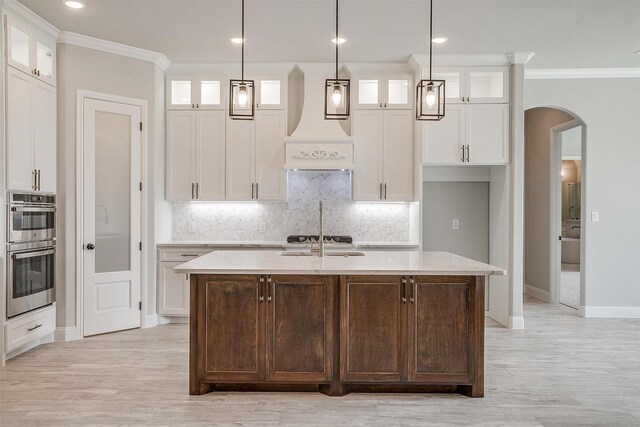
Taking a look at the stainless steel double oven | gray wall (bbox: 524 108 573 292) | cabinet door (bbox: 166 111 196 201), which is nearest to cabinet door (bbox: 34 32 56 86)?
the stainless steel double oven

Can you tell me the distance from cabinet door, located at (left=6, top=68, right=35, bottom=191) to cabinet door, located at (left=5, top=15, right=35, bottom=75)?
0.08 meters

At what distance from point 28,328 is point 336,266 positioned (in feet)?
9.50

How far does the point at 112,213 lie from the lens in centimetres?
466

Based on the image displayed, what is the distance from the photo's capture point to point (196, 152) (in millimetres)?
5250

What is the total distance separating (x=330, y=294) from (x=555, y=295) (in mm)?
4671

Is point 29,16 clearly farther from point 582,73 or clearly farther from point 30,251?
point 582,73

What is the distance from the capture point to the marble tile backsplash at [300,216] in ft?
18.2

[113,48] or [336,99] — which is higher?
[113,48]

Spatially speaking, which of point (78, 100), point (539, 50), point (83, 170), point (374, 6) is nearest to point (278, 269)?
point (374, 6)

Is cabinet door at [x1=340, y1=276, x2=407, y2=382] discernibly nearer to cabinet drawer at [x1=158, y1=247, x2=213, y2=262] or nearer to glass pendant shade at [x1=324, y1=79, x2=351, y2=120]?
glass pendant shade at [x1=324, y1=79, x2=351, y2=120]

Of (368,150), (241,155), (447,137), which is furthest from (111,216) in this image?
(447,137)

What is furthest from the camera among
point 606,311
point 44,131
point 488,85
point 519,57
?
point 606,311

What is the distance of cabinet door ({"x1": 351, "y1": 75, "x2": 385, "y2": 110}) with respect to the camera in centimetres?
519

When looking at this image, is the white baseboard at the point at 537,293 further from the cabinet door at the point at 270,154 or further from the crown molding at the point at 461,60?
the cabinet door at the point at 270,154
